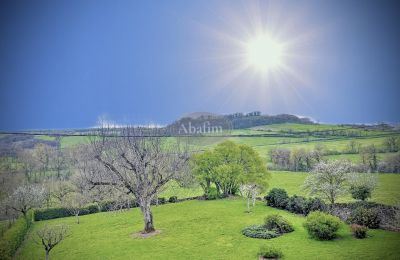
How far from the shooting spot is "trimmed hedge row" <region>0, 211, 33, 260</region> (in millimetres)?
33666

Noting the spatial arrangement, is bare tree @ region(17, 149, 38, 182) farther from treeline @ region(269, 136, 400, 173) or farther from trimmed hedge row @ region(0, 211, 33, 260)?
treeline @ region(269, 136, 400, 173)

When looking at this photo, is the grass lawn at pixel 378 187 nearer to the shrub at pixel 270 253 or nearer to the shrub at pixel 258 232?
the shrub at pixel 258 232

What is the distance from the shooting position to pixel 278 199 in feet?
190

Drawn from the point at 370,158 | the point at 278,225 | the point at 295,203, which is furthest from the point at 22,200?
the point at 370,158

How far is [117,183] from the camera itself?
45.2 m

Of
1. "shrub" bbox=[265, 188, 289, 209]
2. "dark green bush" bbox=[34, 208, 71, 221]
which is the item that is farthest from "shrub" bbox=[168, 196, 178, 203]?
"shrub" bbox=[265, 188, 289, 209]

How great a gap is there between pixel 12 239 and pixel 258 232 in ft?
106

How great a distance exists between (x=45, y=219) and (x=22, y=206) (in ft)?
20.9

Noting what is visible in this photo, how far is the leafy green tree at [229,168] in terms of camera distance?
6912cm

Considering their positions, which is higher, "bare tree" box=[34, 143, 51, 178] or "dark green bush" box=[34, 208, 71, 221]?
"bare tree" box=[34, 143, 51, 178]

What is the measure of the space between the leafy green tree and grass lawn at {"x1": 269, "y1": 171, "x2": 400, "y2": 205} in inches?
387

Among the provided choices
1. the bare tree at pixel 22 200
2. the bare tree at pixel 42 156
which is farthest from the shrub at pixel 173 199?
the bare tree at pixel 42 156

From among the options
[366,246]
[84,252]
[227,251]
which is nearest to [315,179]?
[366,246]

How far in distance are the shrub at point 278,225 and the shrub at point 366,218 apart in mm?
8458
